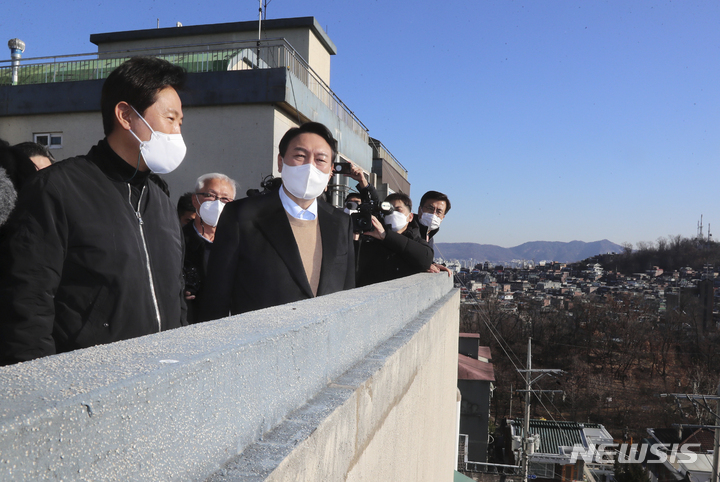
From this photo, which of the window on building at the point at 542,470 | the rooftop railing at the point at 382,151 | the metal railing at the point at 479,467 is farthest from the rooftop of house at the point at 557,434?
the rooftop railing at the point at 382,151

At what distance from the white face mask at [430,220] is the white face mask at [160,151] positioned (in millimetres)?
3500

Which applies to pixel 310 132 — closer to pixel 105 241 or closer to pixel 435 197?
pixel 105 241

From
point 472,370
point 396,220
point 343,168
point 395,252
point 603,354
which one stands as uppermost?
point 343,168

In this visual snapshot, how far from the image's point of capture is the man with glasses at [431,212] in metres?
5.53

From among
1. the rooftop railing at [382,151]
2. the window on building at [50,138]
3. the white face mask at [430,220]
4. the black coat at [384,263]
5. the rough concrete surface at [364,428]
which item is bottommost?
the rough concrete surface at [364,428]

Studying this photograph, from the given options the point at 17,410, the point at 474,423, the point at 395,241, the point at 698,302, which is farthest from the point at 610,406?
the point at 17,410

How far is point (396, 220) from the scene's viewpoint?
482 cm

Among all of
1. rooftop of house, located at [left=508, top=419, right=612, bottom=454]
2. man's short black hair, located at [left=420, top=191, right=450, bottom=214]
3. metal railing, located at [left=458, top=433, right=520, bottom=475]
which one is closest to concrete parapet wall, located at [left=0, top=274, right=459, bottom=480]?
man's short black hair, located at [left=420, top=191, right=450, bottom=214]

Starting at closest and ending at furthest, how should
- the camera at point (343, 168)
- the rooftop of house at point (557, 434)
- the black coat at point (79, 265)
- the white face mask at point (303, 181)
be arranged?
the black coat at point (79, 265), the white face mask at point (303, 181), the camera at point (343, 168), the rooftop of house at point (557, 434)

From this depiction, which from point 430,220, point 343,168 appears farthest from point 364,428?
point 430,220

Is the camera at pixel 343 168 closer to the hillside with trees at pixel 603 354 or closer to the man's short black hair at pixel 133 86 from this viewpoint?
the man's short black hair at pixel 133 86

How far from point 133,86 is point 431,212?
3760 mm

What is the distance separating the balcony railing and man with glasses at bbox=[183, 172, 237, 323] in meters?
6.82

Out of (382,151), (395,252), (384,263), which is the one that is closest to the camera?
(395,252)
